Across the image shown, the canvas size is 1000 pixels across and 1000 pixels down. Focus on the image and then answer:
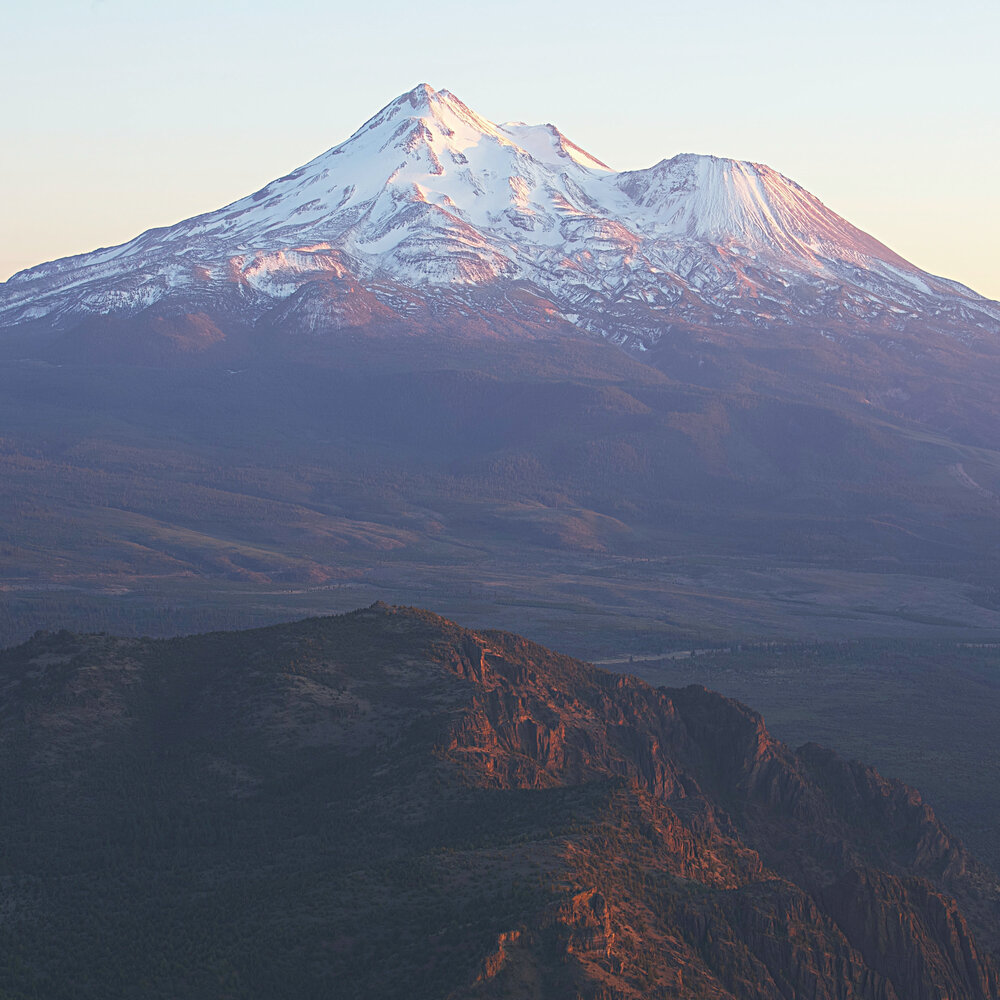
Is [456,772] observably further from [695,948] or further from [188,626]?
[188,626]

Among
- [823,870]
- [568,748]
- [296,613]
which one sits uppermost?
[568,748]

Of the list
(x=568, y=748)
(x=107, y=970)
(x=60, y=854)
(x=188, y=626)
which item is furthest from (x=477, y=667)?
(x=188, y=626)

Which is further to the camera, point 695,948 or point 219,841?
point 219,841

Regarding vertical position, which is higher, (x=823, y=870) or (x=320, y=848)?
(x=320, y=848)

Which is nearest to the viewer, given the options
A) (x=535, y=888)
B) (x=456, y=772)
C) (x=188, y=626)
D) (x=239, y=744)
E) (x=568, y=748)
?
(x=535, y=888)

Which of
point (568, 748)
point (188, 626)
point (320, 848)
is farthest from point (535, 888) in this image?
point (188, 626)

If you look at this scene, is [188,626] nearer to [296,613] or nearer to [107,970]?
[296,613]

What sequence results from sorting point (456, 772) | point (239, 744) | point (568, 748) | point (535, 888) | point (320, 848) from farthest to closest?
point (568, 748) < point (239, 744) < point (456, 772) < point (320, 848) < point (535, 888)
